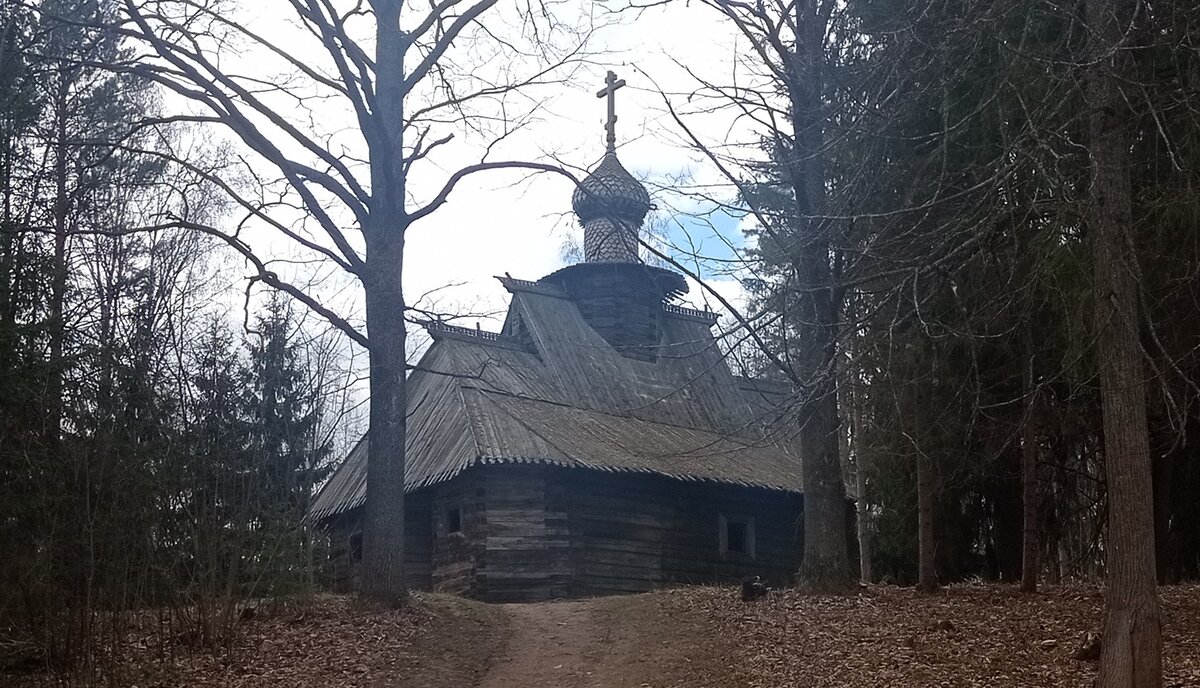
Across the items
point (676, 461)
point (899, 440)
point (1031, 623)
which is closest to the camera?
point (1031, 623)

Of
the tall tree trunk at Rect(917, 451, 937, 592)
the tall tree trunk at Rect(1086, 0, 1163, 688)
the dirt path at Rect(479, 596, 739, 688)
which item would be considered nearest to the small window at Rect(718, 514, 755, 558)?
the dirt path at Rect(479, 596, 739, 688)

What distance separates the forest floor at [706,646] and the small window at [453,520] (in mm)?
7448

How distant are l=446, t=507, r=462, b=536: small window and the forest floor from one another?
7.45 metres

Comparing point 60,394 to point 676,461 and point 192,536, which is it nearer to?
point 192,536

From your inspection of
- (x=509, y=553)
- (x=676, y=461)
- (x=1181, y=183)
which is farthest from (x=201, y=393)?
(x=676, y=461)

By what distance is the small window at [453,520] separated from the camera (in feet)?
79.1

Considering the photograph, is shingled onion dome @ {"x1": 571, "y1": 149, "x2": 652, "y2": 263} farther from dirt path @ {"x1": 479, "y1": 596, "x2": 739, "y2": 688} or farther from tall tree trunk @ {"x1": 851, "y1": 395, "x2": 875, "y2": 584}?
dirt path @ {"x1": 479, "y1": 596, "x2": 739, "y2": 688}

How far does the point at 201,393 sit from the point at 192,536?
209 centimetres

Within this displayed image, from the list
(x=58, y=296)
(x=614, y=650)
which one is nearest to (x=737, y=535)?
(x=614, y=650)

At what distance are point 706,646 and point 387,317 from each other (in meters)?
6.06

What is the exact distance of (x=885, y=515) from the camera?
2142 cm

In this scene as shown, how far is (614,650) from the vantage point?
1422 centimetres

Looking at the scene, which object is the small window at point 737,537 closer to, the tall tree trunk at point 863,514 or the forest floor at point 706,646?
the tall tree trunk at point 863,514

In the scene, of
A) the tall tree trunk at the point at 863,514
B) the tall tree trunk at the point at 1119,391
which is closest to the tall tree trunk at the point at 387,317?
the tall tree trunk at the point at 1119,391
